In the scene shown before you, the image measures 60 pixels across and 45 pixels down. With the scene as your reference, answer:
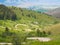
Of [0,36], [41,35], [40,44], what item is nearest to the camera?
[40,44]

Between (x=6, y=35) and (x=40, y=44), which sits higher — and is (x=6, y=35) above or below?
below

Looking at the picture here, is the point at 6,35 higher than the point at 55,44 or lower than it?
lower

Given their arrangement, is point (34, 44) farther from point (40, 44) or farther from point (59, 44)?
point (59, 44)

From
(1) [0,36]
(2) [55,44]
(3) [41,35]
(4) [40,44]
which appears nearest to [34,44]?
(4) [40,44]

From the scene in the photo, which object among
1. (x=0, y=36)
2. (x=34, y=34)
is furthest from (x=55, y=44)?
(x=34, y=34)

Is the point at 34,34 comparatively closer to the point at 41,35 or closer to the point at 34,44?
the point at 41,35

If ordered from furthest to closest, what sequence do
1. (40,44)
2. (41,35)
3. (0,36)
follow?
(41,35)
(0,36)
(40,44)

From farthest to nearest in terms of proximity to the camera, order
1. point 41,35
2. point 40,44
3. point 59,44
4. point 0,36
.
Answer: point 41,35
point 0,36
point 40,44
point 59,44

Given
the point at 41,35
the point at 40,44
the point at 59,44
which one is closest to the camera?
the point at 59,44

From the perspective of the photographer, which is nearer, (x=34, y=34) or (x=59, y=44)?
(x=59, y=44)
